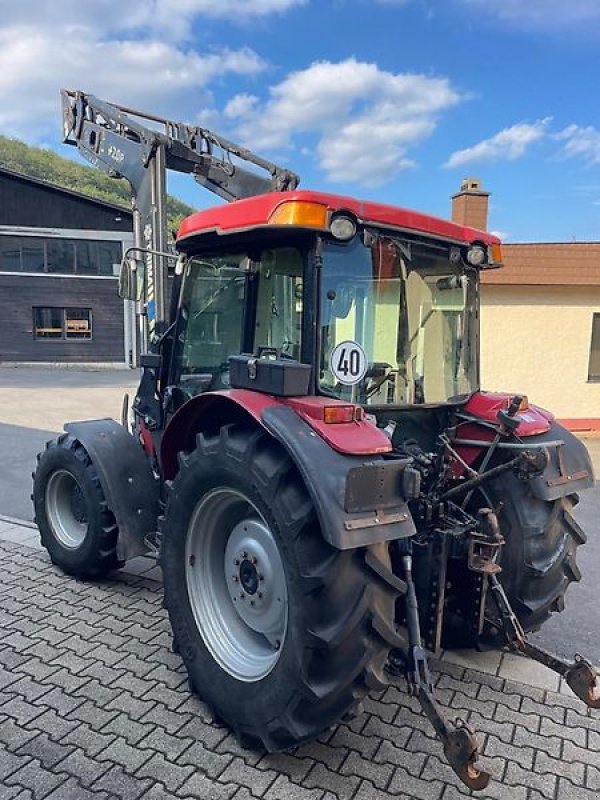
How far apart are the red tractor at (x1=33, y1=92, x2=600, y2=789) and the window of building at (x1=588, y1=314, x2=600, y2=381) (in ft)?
26.9

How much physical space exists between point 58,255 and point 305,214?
24.2 m

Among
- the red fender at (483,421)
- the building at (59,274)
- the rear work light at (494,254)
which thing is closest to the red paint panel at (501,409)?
the red fender at (483,421)

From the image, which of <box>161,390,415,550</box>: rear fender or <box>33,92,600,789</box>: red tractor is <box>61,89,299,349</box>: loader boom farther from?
<box>161,390,415,550</box>: rear fender

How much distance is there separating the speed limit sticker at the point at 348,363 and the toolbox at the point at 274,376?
0.49ft

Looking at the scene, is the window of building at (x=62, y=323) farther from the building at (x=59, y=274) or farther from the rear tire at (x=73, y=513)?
the rear tire at (x=73, y=513)

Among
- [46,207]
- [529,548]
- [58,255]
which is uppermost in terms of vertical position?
[46,207]

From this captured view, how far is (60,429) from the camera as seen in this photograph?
10.8 meters

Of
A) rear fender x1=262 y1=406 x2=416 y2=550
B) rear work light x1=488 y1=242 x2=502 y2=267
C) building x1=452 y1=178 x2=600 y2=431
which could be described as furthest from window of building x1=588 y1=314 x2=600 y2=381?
rear fender x1=262 y1=406 x2=416 y2=550

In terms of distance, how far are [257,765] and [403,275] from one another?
227cm

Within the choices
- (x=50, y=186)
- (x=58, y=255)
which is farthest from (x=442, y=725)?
(x=50, y=186)

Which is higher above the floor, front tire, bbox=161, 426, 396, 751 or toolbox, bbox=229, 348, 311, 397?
toolbox, bbox=229, 348, 311, 397

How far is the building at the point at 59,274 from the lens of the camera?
23781 millimetres

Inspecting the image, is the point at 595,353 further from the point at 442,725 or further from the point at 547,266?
the point at 442,725

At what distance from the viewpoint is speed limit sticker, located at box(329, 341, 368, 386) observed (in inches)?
108
